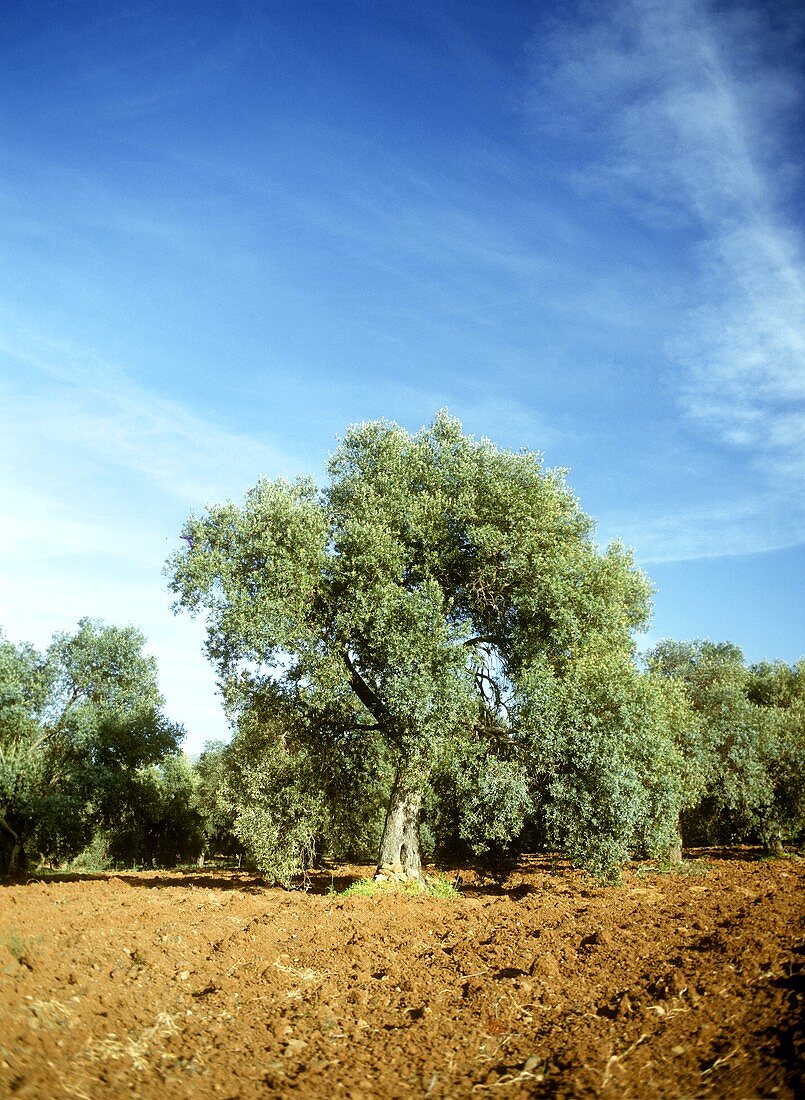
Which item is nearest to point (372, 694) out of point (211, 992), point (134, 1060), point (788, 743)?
point (211, 992)

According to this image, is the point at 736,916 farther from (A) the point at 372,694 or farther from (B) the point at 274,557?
(B) the point at 274,557

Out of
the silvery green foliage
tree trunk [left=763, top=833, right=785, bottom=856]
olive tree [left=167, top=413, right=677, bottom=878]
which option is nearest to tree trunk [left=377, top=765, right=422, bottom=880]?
olive tree [left=167, top=413, right=677, bottom=878]

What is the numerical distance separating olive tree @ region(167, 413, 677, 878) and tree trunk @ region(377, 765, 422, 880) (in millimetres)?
62

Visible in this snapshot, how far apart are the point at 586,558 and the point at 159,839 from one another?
142ft

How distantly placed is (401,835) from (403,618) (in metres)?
Result: 7.23

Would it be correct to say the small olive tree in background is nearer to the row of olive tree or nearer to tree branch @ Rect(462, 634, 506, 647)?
the row of olive tree

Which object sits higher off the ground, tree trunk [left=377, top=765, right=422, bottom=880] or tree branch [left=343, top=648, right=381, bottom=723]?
tree branch [left=343, top=648, right=381, bottom=723]

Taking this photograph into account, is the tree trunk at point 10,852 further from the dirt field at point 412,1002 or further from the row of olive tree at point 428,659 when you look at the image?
the dirt field at point 412,1002

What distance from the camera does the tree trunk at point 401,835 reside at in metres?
18.6

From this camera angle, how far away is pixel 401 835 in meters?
19.5

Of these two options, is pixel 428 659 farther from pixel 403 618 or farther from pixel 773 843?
pixel 773 843

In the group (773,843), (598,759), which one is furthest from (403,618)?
(773,843)

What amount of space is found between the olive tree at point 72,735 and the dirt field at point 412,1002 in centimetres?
1840

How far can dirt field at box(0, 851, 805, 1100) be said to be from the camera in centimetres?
563
